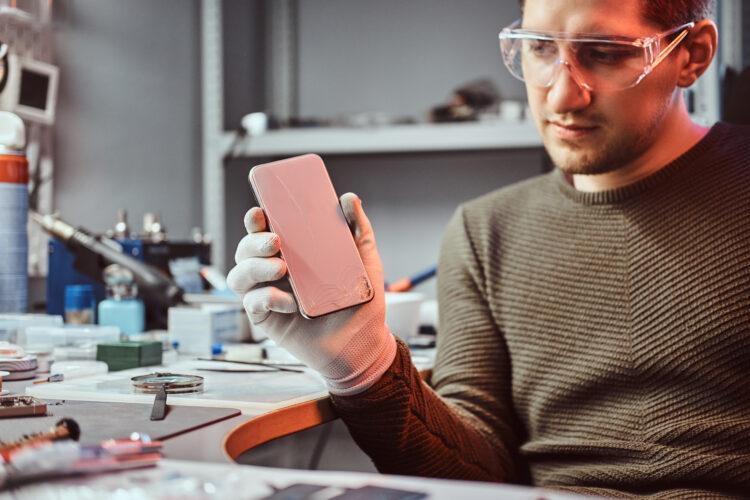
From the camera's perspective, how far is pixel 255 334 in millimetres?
1485

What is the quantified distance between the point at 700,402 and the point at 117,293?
0.94 meters

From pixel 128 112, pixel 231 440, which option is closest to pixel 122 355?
pixel 231 440

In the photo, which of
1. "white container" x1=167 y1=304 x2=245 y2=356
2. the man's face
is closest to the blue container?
"white container" x1=167 y1=304 x2=245 y2=356

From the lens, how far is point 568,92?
1110 mm

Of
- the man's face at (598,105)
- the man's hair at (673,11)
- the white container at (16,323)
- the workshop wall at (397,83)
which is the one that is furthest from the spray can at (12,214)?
the workshop wall at (397,83)

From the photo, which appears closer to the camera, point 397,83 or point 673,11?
point 673,11

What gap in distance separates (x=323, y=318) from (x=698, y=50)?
0.67 m

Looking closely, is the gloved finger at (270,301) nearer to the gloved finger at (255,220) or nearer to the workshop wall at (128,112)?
the gloved finger at (255,220)

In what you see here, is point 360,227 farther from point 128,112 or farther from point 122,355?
point 128,112

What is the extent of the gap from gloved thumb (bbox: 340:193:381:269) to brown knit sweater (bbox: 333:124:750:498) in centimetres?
13

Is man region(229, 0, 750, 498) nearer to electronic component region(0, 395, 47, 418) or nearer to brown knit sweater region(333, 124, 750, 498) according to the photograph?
brown knit sweater region(333, 124, 750, 498)

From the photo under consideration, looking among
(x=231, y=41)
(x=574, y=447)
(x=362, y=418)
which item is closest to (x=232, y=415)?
(x=362, y=418)

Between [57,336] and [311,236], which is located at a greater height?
[311,236]

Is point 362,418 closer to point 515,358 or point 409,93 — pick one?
point 515,358
